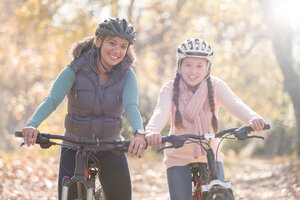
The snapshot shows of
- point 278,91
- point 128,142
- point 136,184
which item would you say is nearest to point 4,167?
point 136,184

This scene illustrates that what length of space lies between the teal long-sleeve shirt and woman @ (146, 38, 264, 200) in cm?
24

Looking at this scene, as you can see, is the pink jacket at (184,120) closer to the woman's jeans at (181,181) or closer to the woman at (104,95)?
the woman's jeans at (181,181)

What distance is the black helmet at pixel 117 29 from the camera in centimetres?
367

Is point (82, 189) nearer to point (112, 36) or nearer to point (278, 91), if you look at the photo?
point (112, 36)

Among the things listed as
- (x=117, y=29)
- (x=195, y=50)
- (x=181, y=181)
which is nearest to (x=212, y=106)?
(x=195, y=50)

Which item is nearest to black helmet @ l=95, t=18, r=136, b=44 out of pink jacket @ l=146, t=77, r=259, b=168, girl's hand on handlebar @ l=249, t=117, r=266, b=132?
pink jacket @ l=146, t=77, r=259, b=168

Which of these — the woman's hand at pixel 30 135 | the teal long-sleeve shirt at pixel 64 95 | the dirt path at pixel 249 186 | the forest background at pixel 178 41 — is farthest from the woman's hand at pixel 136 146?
the dirt path at pixel 249 186

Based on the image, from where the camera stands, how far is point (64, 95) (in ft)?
11.9

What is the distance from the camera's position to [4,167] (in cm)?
917

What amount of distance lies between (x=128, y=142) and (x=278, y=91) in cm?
1985

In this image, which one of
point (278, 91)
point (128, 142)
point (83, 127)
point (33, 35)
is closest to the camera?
point (128, 142)

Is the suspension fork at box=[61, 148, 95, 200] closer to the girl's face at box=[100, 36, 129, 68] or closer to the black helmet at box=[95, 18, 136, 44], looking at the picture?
the girl's face at box=[100, 36, 129, 68]

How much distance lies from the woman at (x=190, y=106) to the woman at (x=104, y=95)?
0.37 m

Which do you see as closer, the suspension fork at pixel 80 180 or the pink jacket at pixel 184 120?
the suspension fork at pixel 80 180
